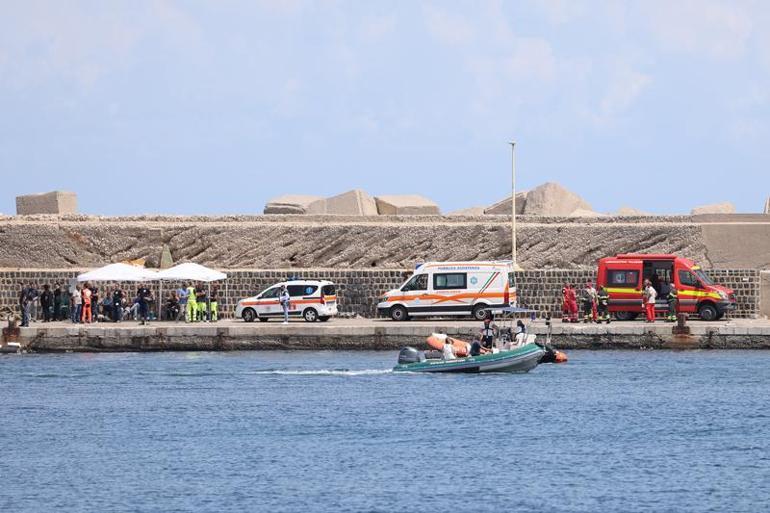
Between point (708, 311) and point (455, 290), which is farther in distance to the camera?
point (455, 290)

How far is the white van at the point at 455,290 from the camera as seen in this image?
42.7 m

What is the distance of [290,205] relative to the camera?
2312 inches

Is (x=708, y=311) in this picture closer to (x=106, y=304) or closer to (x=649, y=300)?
(x=649, y=300)

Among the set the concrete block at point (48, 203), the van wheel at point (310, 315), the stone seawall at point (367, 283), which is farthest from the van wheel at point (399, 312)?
the concrete block at point (48, 203)

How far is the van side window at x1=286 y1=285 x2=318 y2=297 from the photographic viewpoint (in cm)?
4375

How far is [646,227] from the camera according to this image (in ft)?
172

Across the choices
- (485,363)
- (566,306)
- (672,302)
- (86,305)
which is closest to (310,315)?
(86,305)

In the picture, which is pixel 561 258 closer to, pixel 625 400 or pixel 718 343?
pixel 718 343

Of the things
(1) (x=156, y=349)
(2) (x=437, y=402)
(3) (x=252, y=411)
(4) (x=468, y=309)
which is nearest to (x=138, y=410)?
(3) (x=252, y=411)

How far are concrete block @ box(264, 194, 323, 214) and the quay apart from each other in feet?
48.8

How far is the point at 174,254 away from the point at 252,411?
20134 mm

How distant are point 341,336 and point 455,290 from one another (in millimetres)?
3239

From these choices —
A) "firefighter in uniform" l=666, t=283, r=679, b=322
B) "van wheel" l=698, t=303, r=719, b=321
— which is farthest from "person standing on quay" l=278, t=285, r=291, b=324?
"van wheel" l=698, t=303, r=719, b=321

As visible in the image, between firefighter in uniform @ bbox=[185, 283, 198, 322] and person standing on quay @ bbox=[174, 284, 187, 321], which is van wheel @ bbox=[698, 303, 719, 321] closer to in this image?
firefighter in uniform @ bbox=[185, 283, 198, 322]
